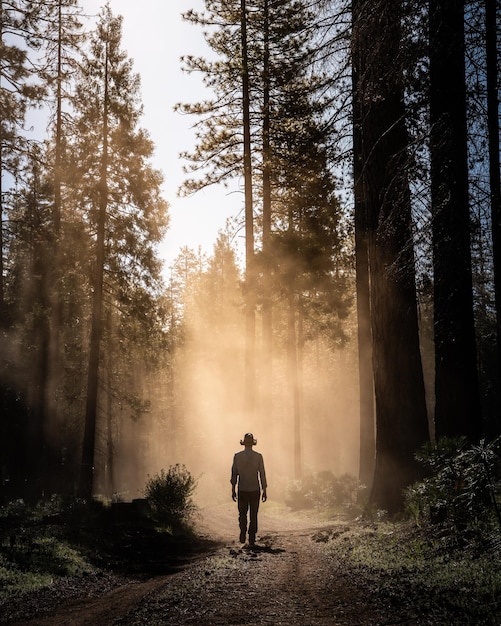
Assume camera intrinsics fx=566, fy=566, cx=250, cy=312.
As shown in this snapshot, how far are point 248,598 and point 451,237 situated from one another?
19.0ft

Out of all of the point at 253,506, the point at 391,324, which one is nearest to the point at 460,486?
the point at 391,324

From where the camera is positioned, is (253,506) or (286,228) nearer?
(253,506)

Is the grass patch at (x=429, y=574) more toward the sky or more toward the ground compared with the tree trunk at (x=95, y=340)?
more toward the ground

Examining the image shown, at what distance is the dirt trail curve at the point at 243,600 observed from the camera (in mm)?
5289

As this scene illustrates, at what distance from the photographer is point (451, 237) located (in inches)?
338

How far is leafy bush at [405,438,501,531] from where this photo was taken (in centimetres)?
659

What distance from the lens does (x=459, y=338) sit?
8930 mm

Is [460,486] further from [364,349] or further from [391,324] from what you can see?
[364,349]

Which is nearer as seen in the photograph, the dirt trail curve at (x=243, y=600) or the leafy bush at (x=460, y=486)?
the dirt trail curve at (x=243, y=600)

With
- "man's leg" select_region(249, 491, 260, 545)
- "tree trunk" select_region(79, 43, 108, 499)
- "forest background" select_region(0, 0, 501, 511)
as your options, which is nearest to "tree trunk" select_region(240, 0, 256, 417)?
"forest background" select_region(0, 0, 501, 511)

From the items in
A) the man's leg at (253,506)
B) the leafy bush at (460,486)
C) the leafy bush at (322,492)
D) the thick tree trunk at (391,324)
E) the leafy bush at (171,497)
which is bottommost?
the leafy bush at (322,492)

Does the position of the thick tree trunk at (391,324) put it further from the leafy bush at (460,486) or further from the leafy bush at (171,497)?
the leafy bush at (171,497)

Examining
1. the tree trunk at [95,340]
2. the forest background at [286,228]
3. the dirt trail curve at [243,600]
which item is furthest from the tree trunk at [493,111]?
the tree trunk at [95,340]

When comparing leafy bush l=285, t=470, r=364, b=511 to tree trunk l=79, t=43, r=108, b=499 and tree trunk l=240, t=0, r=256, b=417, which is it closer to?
tree trunk l=240, t=0, r=256, b=417
